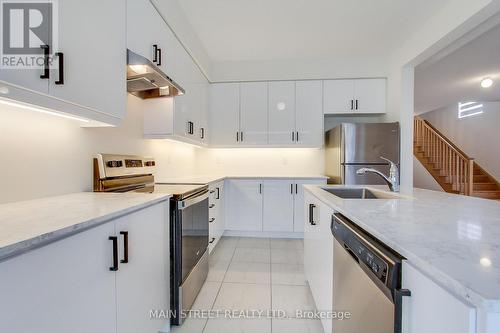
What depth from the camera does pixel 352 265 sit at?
935 millimetres

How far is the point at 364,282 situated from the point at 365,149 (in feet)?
8.01

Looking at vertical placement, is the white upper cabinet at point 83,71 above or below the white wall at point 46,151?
above

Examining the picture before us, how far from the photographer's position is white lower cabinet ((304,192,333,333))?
1279 mm

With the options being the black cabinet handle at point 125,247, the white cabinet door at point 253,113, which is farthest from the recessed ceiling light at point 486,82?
the black cabinet handle at point 125,247

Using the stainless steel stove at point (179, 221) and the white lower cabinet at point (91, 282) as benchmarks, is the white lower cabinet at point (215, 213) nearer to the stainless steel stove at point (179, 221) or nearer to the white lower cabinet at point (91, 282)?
the stainless steel stove at point (179, 221)

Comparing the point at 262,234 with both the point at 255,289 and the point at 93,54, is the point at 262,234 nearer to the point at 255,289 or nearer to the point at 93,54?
the point at 255,289

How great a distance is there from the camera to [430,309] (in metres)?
0.51

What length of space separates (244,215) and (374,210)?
7.99 ft

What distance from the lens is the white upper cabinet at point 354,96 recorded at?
3.41 m

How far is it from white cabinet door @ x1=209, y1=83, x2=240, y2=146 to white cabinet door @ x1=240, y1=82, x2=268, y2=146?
9cm

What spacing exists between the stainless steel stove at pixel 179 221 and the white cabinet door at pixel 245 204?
1272mm

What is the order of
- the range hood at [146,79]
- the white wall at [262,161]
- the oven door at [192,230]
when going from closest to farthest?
the range hood at [146,79] → the oven door at [192,230] → the white wall at [262,161]

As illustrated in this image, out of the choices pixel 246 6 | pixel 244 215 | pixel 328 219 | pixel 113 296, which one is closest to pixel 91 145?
pixel 113 296

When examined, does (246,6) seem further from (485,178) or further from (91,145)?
(485,178)
